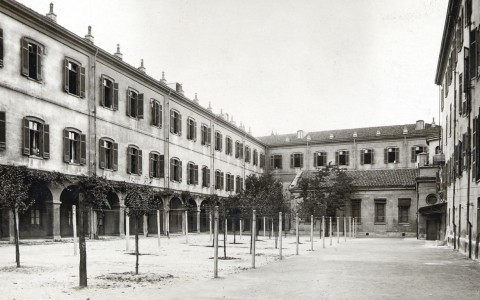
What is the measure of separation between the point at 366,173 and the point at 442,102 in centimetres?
1551

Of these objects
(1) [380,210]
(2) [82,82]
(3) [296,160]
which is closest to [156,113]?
(2) [82,82]

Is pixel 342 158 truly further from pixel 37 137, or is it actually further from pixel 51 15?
pixel 37 137

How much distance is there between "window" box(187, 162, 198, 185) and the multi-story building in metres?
19.8

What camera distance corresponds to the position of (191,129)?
39.4m

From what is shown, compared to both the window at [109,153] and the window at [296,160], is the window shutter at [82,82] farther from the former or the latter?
the window at [296,160]

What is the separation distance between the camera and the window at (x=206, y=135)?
137 feet

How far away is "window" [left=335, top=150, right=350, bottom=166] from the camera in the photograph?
5525 cm

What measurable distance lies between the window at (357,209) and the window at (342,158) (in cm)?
1090

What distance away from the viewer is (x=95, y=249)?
20.5m

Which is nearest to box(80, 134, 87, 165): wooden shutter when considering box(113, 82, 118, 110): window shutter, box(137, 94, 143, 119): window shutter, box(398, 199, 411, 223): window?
box(113, 82, 118, 110): window shutter

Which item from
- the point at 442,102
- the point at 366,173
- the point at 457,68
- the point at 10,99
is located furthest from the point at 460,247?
the point at 366,173

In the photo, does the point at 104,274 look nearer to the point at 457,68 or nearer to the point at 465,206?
the point at 465,206

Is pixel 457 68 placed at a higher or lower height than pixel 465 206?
higher

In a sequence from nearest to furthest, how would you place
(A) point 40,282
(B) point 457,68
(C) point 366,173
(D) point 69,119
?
(A) point 40,282 < (B) point 457,68 < (D) point 69,119 < (C) point 366,173
